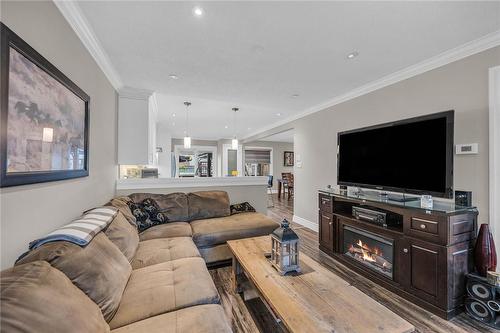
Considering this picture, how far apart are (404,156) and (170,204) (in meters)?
3.04

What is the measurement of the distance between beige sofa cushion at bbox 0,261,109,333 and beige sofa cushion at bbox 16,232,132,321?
0.07 m

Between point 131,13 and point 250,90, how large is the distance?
1.94 meters

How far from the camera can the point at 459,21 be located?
1771 mm

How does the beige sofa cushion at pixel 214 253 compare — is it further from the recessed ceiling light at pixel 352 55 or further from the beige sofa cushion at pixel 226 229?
the recessed ceiling light at pixel 352 55

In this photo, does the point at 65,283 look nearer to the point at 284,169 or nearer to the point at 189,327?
the point at 189,327

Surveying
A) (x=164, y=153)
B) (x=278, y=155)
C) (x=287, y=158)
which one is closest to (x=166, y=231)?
(x=164, y=153)

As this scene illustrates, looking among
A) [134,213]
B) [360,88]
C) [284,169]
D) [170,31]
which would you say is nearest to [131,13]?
[170,31]

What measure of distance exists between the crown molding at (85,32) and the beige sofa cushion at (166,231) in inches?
77.5

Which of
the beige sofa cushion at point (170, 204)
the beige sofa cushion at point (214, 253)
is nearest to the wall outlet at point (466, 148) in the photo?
the beige sofa cushion at point (214, 253)

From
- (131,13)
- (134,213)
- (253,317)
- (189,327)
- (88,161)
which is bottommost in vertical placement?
(253,317)

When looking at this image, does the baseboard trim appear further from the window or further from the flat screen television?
the window

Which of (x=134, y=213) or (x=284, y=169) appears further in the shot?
(x=284, y=169)

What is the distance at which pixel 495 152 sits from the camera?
6.39 feet

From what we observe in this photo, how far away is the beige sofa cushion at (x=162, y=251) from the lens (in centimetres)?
183
